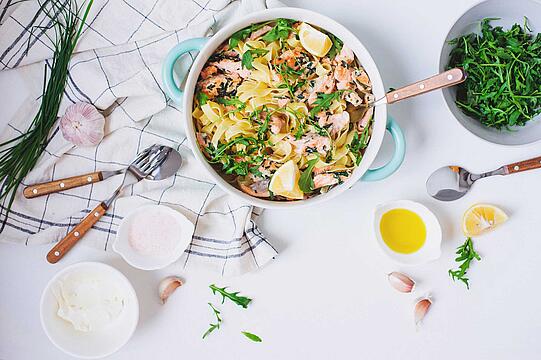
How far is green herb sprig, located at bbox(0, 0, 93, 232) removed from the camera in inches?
67.6

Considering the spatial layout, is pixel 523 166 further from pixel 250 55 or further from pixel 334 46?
pixel 250 55

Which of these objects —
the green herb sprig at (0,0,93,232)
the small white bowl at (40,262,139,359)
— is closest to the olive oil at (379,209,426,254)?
the small white bowl at (40,262,139,359)

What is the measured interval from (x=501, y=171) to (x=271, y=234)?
2.22 feet

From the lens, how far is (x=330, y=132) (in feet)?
5.36

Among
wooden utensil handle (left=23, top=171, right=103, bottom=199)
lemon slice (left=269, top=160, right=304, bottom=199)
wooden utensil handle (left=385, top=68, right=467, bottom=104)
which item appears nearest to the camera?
wooden utensil handle (left=385, top=68, right=467, bottom=104)

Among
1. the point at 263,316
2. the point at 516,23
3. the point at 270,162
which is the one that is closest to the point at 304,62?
the point at 270,162

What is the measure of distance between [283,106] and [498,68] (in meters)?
0.59

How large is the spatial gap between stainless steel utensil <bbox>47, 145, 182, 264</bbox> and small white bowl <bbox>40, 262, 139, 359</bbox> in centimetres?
7

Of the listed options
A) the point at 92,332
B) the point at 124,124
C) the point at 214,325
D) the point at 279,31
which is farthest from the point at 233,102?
the point at 92,332

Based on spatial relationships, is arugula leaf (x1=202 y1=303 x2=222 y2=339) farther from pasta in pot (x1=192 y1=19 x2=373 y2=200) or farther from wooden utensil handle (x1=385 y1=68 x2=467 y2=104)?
wooden utensil handle (x1=385 y1=68 x2=467 y2=104)

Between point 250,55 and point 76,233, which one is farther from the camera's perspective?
point 76,233

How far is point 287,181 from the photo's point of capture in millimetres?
1603

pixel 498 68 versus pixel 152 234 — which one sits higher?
pixel 498 68

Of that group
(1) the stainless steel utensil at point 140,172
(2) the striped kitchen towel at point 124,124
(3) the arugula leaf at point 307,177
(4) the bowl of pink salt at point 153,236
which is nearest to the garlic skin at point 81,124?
(2) the striped kitchen towel at point 124,124
